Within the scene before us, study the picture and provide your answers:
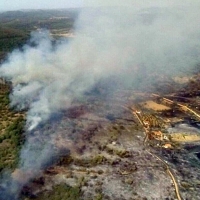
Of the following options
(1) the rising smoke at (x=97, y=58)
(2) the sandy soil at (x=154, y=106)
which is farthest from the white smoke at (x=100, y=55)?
(2) the sandy soil at (x=154, y=106)

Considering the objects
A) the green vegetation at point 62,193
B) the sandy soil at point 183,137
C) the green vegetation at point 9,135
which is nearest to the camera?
the green vegetation at point 62,193

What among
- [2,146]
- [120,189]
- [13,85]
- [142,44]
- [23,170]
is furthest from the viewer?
[142,44]

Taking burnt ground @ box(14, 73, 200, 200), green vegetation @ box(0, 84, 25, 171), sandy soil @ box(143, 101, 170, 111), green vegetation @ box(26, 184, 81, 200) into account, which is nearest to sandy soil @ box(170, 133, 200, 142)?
burnt ground @ box(14, 73, 200, 200)

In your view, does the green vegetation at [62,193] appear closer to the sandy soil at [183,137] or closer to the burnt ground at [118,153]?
the burnt ground at [118,153]

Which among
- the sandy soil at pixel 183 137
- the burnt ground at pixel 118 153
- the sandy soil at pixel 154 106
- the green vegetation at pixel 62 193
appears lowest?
the sandy soil at pixel 154 106

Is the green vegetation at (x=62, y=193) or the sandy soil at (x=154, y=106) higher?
the green vegetation at (x=62, y=193)

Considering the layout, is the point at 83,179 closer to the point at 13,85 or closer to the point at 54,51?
the point at 13,85

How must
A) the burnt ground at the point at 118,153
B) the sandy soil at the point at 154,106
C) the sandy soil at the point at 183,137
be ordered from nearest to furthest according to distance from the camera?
1. the burnt ground at the point at 118,153
2. the sandy soil at the point at 183,137
3. the sandy soil at the point at 154,106

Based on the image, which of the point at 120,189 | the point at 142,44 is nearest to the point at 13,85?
the point at 120,189
